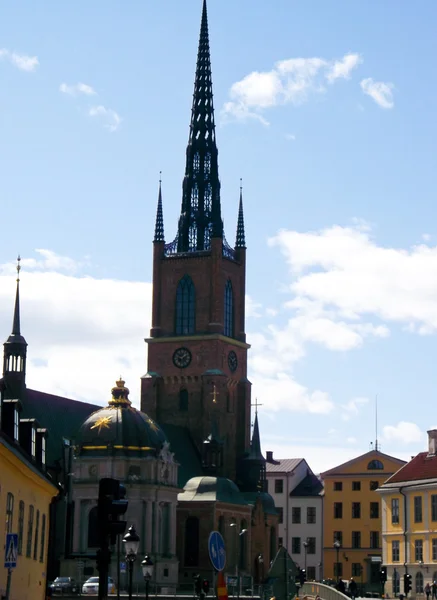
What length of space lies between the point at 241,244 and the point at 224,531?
32176mm

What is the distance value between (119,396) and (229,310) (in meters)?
27.1

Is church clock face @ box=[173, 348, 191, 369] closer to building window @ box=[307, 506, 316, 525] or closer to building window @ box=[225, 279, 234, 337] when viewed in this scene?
building window @ box=[225, 279, 234, 337]

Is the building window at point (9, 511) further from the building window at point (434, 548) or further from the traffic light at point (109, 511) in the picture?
the building window at point (434, 548)

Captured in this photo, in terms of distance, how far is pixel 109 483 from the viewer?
1783 cm

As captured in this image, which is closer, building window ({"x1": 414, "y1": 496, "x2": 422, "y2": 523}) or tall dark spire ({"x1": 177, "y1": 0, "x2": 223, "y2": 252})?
building window ({"x1": 414, "y1": 496, "x2": 422, "y2": 523})

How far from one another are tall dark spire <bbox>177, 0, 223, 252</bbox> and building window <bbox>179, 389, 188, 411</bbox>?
47.0 feet

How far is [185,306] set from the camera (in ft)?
412

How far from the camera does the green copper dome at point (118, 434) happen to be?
99000mm

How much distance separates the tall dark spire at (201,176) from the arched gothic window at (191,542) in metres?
29.3

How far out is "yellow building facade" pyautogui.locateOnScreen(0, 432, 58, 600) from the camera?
3139 centimetres

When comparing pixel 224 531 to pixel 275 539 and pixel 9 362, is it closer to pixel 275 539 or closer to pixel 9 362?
pixel 275 539

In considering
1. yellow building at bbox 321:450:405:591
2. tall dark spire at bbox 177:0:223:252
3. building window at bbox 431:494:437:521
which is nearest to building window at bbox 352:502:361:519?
yellow building at bbox 321:450:405:591

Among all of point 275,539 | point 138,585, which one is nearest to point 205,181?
point 275,539

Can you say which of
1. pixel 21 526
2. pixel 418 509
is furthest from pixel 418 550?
pixel 21 526
